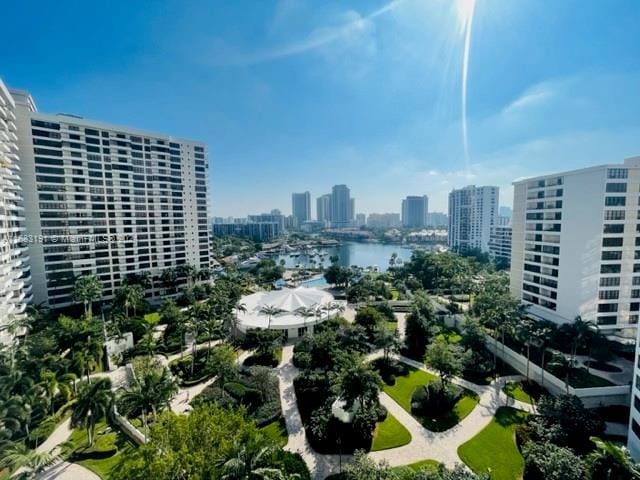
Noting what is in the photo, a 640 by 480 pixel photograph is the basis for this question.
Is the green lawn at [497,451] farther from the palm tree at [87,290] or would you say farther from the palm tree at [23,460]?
the palm tree at [87,290]

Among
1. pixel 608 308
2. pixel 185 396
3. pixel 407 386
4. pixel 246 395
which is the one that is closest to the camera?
pixel 246 395

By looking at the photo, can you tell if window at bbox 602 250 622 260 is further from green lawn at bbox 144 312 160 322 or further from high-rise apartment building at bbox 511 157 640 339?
green lawn at bbox 144 312 160 322

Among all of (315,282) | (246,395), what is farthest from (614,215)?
(315,282)

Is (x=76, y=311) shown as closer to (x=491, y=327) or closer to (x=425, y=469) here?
(x=425, y=469)

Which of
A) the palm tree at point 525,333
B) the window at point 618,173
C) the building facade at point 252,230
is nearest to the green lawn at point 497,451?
the palm tree at point 525,333

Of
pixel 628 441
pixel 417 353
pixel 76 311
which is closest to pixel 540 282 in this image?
pixel 417 353

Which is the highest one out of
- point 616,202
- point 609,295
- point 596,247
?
point 616,202

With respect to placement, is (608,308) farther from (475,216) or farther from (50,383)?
(475,216)

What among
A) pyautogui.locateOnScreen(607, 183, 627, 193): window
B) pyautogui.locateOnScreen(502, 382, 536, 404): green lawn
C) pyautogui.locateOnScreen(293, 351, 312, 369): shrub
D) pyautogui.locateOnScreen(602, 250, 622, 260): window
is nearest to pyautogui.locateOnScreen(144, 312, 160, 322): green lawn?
pyautogui.locateOnScreen(293, 351, 312, 369): shrub
